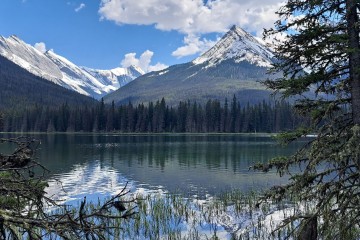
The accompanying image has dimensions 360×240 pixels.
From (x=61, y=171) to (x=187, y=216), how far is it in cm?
3523

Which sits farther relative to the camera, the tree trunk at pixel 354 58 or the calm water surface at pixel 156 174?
the calm water surface at pixel 156 174

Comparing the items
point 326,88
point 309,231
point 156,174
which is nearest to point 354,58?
point 326,88

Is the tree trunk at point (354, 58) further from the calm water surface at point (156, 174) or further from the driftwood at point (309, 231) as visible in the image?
the calm water surface at point (156, 174)

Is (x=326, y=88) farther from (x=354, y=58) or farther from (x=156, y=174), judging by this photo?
(x=156, y=174)

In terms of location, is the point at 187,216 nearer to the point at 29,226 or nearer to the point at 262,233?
the point at 262,233

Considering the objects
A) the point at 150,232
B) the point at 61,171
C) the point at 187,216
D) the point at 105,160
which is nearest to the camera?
the point at 150,232

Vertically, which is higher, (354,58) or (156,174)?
(354,58)

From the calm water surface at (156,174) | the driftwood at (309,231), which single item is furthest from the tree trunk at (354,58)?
the calm water surface at (156,174)

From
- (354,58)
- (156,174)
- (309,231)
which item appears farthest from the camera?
(156,174)

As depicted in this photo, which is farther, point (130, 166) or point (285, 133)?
point (130, 166)

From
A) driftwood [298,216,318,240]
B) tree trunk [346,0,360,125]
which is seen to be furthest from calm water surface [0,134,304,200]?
tree trunk [346,0,360,125]

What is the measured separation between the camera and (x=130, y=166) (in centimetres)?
6259

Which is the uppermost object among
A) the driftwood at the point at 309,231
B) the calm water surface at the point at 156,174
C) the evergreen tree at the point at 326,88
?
the evergreen tree at the point at 326,88

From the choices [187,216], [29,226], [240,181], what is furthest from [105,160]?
[29,226]
